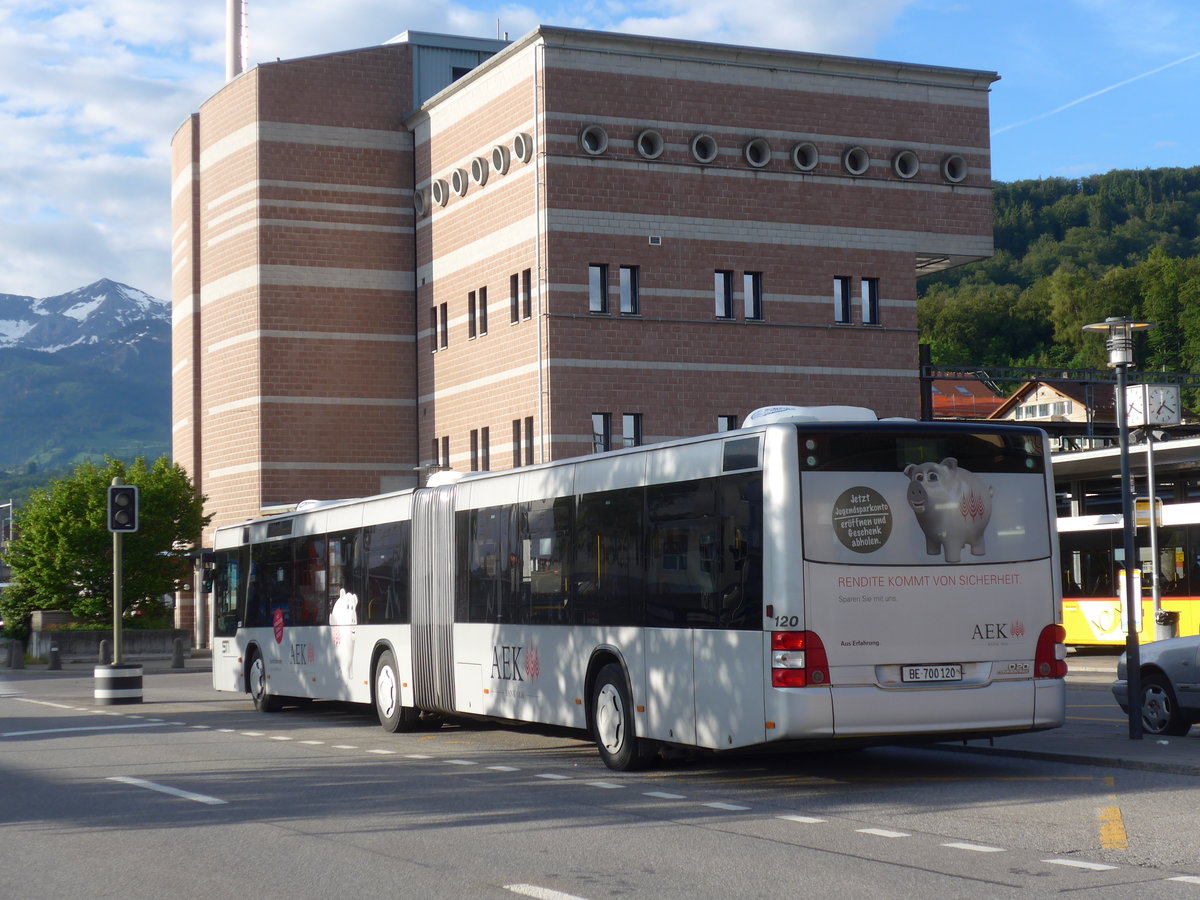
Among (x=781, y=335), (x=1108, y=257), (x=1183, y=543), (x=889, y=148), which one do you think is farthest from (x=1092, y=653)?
(x=1108, y=257)

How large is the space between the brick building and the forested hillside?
209 ft

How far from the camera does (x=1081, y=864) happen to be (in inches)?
352

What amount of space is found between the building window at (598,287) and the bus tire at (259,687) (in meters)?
19.1

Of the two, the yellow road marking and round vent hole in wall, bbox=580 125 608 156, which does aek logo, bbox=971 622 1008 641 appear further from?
round vent hole in wall, bbox=580 125 608 156

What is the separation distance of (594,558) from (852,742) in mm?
3442

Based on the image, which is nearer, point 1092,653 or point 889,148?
point 1092,653

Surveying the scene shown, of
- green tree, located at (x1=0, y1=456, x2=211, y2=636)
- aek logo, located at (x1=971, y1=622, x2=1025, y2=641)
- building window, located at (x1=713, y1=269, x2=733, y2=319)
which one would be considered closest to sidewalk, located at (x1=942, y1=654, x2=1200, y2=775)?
aek logo, located at (x1=971, y1=622, x2=1025, y2=641)

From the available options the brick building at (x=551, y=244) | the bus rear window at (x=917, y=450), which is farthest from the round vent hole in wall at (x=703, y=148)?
the bus rear window at (x=917, y=450)

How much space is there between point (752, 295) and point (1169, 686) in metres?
28.5

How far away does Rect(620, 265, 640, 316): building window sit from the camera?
1657 inches

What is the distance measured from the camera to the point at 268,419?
49.4 meters

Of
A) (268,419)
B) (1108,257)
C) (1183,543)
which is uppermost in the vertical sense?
(1108,257)

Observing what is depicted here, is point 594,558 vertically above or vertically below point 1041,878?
above

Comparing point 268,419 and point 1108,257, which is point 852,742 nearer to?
point 268,419
